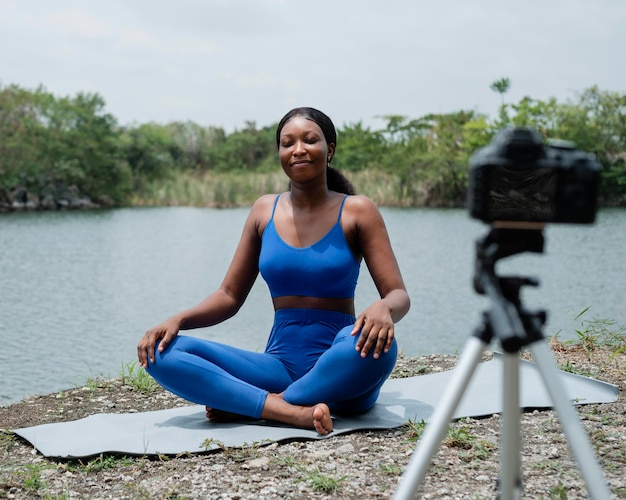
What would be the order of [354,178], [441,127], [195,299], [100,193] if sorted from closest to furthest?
[195,299] → [354,178] → [100,193] → [441,127]

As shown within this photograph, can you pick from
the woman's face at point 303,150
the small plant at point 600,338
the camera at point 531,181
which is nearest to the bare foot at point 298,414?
the woman's face at point 303,150

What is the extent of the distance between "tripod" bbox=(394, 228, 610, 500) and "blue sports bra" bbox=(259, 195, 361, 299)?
5.13ft

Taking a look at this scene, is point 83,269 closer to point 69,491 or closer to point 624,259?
point 624,259

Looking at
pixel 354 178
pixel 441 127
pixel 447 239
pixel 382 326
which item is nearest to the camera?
pixel 382 326

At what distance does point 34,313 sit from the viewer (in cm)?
803

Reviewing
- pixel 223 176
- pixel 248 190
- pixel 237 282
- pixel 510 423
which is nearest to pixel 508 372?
pixel 510 423

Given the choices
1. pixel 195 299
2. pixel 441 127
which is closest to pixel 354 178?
pixel 441 127

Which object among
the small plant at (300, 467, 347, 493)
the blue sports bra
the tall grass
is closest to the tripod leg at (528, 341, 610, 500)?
the small plant at (300, 467, 347, 493)

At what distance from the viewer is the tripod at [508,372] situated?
1.39 meters

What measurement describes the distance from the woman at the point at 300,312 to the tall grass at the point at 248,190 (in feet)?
74.7

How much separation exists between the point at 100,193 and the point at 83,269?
20.9 meters

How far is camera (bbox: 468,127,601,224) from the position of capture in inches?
59.5

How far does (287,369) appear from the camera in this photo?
327 centimetres

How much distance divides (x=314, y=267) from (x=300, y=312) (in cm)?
21
